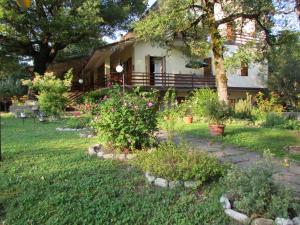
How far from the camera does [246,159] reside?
542 cm

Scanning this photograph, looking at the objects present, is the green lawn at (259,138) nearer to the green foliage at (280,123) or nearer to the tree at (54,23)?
the green foliage at (280,123)

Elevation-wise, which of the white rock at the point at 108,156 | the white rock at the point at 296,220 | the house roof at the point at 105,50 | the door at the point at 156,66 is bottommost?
the white rock at the point at 296,220

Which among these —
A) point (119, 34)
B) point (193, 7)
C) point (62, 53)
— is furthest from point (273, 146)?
point (62, 53)

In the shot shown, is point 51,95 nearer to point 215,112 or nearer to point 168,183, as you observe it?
point 215,112

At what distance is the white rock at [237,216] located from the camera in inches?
123

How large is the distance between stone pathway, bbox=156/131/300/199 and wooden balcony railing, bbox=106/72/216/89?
11236 mm

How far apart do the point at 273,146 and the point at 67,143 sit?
418 cm

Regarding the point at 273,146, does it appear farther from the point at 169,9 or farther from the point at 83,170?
the point at 169,9

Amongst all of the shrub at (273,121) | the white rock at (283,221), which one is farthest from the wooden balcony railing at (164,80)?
the white rock at (283,221)

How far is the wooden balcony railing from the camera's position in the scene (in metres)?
18.6

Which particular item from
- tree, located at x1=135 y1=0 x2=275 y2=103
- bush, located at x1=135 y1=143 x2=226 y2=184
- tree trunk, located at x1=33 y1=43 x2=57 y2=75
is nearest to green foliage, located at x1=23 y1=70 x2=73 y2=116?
tree, located at x1=135 y1=0 x2=275 y2=103

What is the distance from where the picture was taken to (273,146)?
260 inches

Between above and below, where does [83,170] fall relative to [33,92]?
below

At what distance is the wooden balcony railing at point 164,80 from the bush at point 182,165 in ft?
44.7
